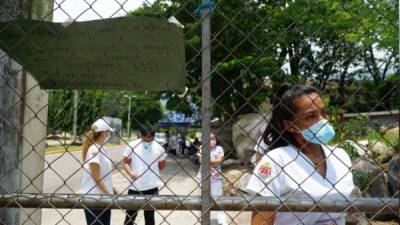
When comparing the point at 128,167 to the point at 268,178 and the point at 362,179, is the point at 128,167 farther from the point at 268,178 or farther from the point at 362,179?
the point at 362,179

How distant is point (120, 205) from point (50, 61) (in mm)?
715

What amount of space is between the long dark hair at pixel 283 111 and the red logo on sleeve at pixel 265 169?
15 centimetres

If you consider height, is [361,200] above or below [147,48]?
below

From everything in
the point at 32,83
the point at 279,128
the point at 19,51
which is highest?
the point at 19,51

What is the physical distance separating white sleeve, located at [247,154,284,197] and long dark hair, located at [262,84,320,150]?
0.14m

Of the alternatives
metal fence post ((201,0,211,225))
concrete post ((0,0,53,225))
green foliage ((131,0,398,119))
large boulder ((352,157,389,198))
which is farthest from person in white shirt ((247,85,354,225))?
large boulder ((352,157,389,198))

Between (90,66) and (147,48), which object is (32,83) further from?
(147,48)

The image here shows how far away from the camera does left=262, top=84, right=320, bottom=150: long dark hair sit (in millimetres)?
1914

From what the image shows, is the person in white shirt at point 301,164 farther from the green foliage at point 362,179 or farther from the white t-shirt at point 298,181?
the green foliage at point 362,179

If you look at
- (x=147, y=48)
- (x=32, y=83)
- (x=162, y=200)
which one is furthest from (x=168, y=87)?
(x=32, y=83)

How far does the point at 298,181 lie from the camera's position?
5.92 ft

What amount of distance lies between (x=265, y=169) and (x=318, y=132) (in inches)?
14.6

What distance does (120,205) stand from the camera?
5.68ft

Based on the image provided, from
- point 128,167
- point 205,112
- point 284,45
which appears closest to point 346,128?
point 128,167
